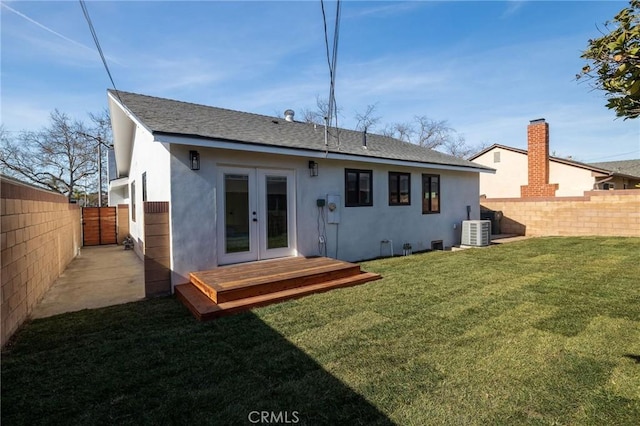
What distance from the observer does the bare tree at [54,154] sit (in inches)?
1022

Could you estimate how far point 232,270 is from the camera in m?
5.92

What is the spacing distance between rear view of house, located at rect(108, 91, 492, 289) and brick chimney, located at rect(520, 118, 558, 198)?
22.1 ft

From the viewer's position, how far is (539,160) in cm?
1513

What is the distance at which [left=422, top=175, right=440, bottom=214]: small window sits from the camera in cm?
1048

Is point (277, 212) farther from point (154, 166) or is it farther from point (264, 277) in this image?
point (154, 166)

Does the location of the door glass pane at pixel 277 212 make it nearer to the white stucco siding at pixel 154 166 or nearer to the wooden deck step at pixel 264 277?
the wooden deck step at pixel 264 277

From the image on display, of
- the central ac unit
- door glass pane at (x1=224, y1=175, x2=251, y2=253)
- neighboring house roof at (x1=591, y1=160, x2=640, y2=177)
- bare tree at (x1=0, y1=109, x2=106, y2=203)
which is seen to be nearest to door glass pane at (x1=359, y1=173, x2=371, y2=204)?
door glass pane at (x1=224, y1=175, x2=251, y2=253)

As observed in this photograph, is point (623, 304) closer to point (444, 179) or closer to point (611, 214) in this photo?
point (444, 179)

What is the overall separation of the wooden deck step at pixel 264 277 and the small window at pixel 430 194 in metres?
5.00

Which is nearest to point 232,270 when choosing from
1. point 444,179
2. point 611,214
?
point 444,179

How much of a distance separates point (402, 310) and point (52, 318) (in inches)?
A: 199

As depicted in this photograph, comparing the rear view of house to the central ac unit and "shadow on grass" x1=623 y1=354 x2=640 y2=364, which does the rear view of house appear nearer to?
the central ac unit

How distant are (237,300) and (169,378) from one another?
1988 mm

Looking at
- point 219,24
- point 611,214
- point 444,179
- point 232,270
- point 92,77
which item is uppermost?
point 219,24
